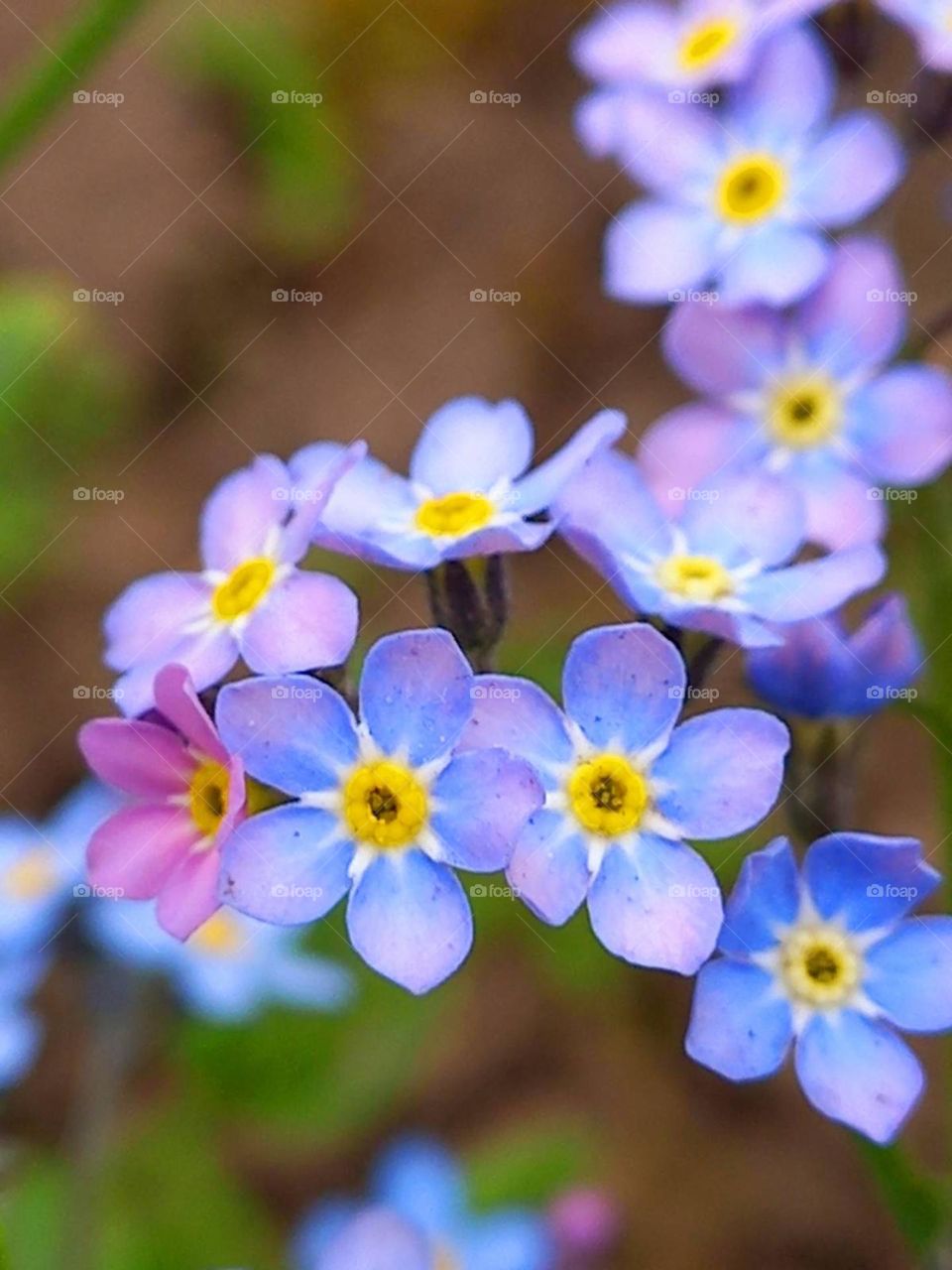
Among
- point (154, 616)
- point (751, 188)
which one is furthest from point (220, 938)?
point (751, 188)

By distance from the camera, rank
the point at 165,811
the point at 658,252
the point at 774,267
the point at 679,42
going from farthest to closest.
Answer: the point at 679,42, the point at 658,252, the point at 774,267, the point at 165,811

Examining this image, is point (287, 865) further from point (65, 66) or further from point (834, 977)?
point (65, 66)

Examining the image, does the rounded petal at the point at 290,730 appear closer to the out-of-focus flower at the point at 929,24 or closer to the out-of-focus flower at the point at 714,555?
the out-of-focus flower at the point at 714,555

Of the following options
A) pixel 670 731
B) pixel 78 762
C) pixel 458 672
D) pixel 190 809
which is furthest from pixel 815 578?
pixel 78 762

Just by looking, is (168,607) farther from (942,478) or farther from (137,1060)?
(137,1060)

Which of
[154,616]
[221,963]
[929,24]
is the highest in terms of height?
[929,24]

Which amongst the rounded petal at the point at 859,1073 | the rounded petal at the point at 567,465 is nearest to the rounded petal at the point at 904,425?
the rounded petal at the point at 567,465
